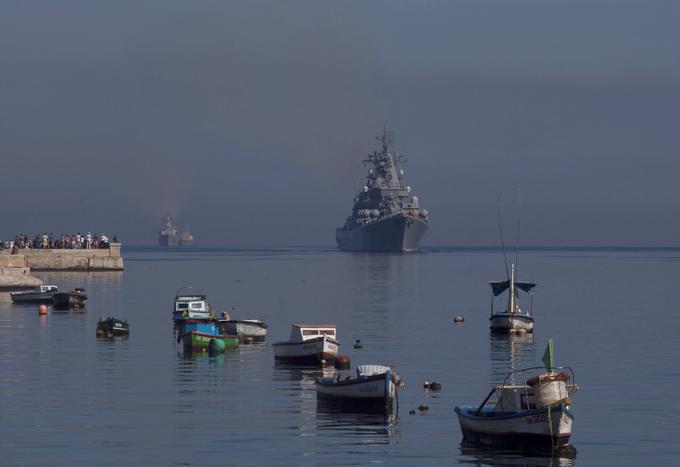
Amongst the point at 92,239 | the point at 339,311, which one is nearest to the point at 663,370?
the point at 339,311

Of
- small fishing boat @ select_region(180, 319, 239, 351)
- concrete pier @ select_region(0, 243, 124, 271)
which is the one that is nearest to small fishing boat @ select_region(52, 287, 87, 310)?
small fishing boat @ select_region(180, 319, 239, 351)

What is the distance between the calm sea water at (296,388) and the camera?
121 ft

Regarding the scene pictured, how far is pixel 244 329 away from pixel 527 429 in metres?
36.5

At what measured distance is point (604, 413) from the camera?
44094mm

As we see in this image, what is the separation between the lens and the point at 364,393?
4347cm

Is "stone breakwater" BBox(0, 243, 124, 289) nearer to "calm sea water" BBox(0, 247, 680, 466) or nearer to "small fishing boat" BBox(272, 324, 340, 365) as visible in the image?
"calm sea water" BBox(0, 247, 680, 466)

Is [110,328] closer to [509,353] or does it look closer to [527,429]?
[509,353]

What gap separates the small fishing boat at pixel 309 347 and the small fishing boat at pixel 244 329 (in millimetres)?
10047

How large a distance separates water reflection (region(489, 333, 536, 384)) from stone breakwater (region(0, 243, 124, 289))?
5542cm

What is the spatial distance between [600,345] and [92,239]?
116884 millimetres

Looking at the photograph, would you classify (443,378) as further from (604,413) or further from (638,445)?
(638,445)

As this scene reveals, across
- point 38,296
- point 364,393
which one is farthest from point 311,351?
point 38,296

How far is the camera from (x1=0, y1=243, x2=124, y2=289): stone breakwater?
117m

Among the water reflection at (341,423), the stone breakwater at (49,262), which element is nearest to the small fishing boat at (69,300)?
the stone breakwater at (49,262)
